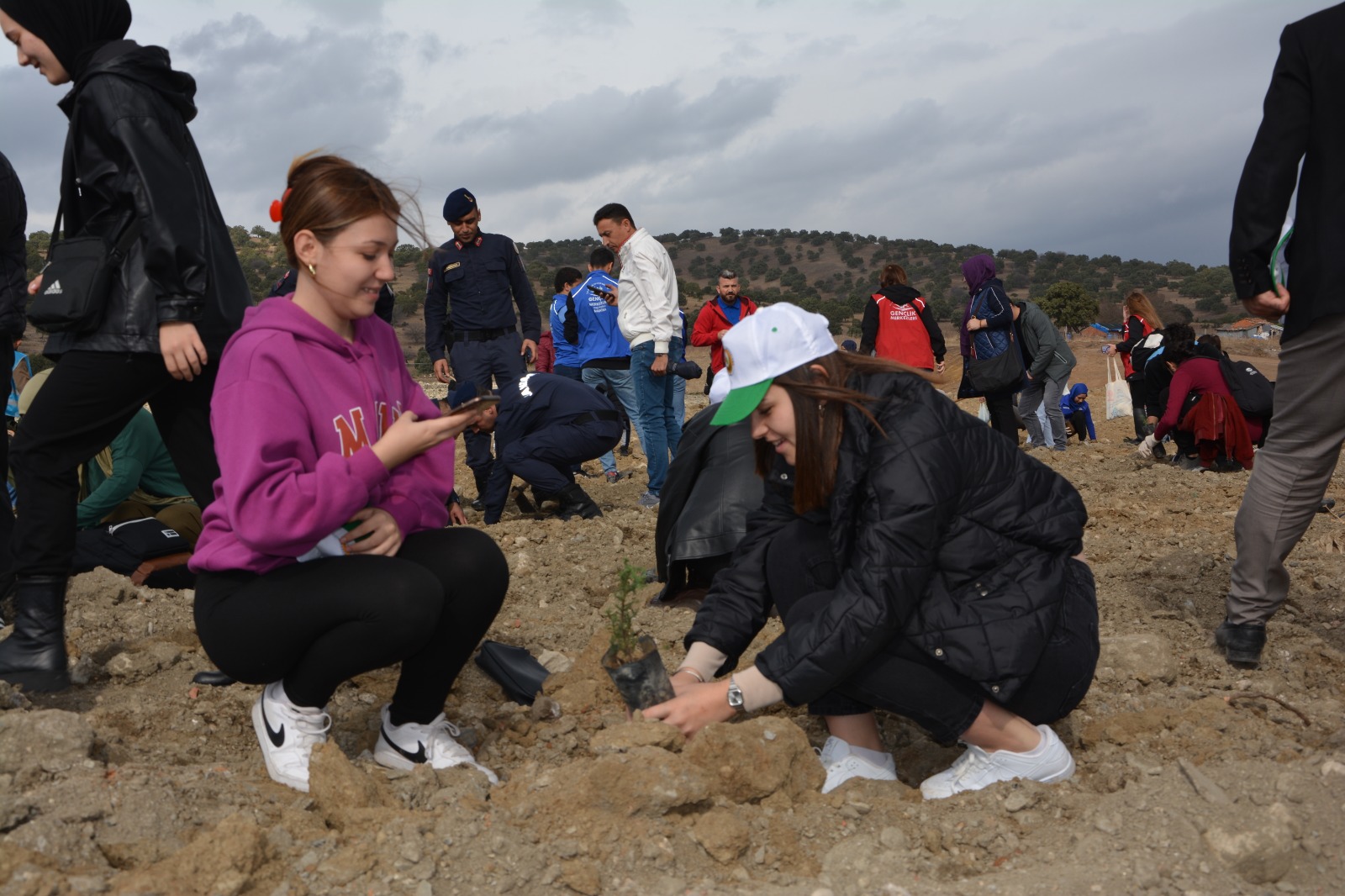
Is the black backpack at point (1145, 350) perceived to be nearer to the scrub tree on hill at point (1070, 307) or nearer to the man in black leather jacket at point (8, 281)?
the man in black leather jacket at point (8, 281)

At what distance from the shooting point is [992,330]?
8820mm

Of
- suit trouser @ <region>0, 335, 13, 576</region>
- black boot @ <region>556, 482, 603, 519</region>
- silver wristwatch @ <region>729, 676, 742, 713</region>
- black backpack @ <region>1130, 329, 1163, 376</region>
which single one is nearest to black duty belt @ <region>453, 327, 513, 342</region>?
black boot @ <region>556, 482, 603, 519</region>

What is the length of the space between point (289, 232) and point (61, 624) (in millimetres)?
1439

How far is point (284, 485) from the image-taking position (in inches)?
93.7

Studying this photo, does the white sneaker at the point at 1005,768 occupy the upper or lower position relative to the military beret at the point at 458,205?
lower

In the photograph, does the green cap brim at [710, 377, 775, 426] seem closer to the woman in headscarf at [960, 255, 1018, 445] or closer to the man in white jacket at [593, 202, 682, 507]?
the man in white jacket at [593, 202, 682, 507]

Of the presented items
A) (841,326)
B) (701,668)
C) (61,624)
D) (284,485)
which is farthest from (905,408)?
(841,326)

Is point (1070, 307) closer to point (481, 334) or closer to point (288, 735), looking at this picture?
point (481, 334)

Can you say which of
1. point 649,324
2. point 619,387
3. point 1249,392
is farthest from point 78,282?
point 1249,392

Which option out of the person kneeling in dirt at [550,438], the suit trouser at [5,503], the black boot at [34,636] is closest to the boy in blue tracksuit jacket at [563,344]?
the person kneeling in dirt at [550,438]

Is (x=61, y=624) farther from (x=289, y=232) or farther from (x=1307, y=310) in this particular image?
(x=1307, y=310)

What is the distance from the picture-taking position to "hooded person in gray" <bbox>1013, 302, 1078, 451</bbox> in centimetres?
964

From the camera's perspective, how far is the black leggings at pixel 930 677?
2.58 m

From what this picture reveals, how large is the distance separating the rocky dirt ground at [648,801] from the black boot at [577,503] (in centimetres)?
341
